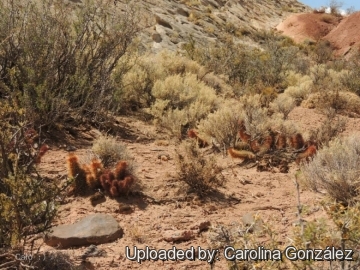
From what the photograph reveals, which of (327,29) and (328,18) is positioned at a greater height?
(328,18)

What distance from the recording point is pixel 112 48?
7.88m

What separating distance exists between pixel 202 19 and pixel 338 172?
20568 mm

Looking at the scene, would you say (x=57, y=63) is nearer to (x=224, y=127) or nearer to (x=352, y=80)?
(x=224, y=127)

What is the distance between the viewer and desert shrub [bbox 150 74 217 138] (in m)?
7.72

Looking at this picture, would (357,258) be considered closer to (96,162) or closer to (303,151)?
(96,162)

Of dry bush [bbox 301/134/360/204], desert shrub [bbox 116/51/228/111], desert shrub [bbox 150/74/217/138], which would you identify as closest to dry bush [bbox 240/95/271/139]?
desert shrub [bbox 150/74/217/138]

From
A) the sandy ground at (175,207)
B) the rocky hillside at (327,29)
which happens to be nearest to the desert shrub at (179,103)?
the sandy ground at (175,207)

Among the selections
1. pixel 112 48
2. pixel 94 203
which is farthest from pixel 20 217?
pixel 112 48

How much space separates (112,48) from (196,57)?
6.64 m

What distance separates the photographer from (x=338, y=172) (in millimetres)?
4316

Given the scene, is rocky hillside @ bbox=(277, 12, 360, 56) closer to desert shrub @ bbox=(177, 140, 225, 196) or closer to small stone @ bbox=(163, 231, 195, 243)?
desert shrub @ bbox=(177, 140, 225, 196)

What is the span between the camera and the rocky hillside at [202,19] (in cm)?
1759

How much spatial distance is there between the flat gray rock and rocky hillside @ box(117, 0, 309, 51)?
402 inches

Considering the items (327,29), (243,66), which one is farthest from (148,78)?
(327,29)
